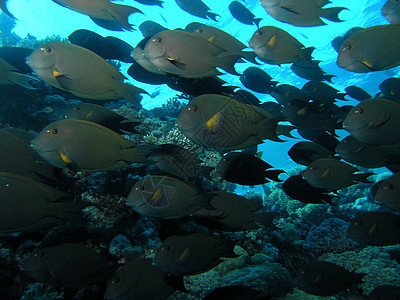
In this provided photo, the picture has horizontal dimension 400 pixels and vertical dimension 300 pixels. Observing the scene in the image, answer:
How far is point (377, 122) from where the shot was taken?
8.77 feet

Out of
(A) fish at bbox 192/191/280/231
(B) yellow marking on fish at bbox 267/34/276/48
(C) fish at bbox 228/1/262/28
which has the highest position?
(C) fish at bbox 228/1/262/28

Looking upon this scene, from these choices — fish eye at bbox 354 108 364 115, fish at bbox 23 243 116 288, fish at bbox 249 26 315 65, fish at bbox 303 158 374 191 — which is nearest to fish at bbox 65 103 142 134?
fish at bbox 23 243 116 288

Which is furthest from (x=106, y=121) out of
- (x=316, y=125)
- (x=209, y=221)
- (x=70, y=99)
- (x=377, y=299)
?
(x=70, y=99)

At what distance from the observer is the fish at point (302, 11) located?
11.5ft

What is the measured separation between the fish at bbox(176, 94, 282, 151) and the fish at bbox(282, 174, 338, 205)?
183 cm

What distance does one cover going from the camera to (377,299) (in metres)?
2.91

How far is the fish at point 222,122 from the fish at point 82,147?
23.4 inches

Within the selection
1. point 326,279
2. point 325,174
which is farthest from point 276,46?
point 326,279

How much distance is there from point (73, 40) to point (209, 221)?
5.82m

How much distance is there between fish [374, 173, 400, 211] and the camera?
2803 millimetres

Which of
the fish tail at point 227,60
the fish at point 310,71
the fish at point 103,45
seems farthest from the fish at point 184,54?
the fish at point 310,71

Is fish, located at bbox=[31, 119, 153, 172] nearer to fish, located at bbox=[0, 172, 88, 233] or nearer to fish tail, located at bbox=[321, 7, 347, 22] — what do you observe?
fish, located at bbox=[0, 172, 88, 233]

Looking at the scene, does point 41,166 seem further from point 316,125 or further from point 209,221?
point 316,125

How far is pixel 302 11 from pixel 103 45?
15.2ft
